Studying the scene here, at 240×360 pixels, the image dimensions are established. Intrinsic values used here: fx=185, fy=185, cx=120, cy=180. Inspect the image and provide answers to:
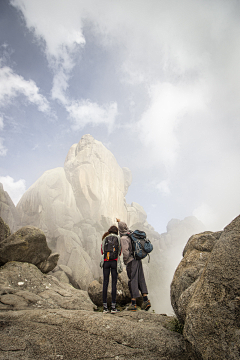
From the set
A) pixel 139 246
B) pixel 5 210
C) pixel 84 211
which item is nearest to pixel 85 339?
pixel 139 246

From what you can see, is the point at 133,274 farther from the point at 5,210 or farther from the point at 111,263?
the point at 5,210

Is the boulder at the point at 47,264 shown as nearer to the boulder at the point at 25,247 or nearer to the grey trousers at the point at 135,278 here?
the boulder at the point at 25,247

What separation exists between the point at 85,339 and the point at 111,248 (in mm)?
2773

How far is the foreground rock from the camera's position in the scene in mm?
3635

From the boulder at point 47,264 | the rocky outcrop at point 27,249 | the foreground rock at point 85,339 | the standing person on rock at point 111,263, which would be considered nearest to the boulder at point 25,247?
the rocky outcrop at point 27,249

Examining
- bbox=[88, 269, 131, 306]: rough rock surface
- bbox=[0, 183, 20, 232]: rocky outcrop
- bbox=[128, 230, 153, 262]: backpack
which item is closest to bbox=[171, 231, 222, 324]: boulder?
bbox=[128, 230, 153, 262]: backpack

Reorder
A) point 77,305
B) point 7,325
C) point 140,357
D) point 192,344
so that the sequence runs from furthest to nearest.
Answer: point 77,305 → point 7,325 → point 140,357 → point 192,344

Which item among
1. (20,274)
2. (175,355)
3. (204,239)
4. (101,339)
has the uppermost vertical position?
(20,274)

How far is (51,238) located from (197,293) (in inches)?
1859

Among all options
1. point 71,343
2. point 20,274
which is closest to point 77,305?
point 20,274

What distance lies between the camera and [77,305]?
370 inches

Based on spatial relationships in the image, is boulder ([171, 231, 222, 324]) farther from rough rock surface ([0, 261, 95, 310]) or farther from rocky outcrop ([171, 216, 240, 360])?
rough rock surface ([0, 261, 95, 310])

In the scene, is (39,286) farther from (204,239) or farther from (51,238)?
(51,238)

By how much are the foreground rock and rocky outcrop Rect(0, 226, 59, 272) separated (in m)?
8.52
